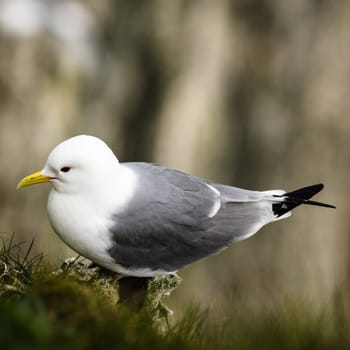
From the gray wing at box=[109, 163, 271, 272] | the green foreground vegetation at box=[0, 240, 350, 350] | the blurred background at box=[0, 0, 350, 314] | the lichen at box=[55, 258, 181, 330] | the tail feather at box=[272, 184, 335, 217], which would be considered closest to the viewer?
the green foreground vegetation at box=[0, 240, 350, 350]

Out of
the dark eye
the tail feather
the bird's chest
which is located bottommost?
the bird's chest

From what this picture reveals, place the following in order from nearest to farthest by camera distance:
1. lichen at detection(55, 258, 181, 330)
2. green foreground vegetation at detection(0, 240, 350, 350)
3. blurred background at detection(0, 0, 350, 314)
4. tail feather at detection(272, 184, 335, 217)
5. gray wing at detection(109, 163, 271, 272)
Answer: green foreground vegetation at detection(0, 240, 350, 350)
lichen at detection(55, 258, 181, 330)
gray wing at detection(109, 163, 271, 272)
tail feather at detection(272, 184, 335, 217)
blurred background at detection(0, 0, 350, 314)

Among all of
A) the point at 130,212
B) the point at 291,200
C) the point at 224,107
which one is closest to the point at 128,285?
the point at 130,212

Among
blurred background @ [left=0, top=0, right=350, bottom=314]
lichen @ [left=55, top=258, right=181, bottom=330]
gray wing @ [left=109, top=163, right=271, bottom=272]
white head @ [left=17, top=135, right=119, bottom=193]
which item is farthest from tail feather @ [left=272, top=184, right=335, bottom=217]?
blurred background @ [left=0, top=0, right=350, bottom=314]

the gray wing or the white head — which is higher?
the white head

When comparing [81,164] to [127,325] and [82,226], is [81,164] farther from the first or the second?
[127,325]

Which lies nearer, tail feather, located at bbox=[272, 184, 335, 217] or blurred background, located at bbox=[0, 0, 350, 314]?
tail feather, located at bbox=[272, 184, 335, 217]

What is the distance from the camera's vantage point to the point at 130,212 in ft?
9.46

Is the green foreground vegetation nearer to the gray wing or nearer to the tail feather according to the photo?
the gray wing

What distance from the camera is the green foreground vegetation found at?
73.2 inches

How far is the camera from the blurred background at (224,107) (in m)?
7.96

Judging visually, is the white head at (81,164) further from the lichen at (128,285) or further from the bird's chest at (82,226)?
the lichen at (128,285)

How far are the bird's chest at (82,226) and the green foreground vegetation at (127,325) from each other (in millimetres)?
269

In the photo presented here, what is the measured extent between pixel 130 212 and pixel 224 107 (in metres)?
5.61
